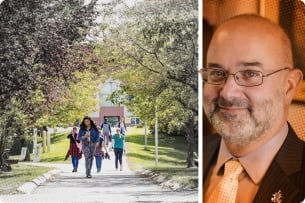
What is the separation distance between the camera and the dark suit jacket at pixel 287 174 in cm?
327

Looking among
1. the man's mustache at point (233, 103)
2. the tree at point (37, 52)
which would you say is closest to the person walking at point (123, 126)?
the tree at point (37, 52)

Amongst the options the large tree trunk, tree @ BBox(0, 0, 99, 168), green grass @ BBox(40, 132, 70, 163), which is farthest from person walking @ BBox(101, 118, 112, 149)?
the large tree trunk

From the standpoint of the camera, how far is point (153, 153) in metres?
3.50

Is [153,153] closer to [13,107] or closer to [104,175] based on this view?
[104,175]

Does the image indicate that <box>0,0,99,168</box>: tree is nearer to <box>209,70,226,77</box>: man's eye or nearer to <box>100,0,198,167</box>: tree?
<box>100,0,198,167</box>: tree

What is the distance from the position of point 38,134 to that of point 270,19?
166cm

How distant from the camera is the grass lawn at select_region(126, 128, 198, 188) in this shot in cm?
346

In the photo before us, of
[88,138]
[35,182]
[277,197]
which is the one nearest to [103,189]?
[88,138]

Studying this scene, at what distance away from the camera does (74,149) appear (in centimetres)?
353

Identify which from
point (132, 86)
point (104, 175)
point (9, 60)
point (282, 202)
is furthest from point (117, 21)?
point (282, 202)

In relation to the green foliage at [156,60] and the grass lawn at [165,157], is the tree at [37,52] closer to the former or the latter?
the green foliage at [156,60]

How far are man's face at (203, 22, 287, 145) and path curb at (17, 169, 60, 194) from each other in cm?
114

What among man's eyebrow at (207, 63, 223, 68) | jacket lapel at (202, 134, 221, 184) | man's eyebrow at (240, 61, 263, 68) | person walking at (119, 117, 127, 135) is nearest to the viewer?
Answer: man's eyebrow at (240, 61, 263, 68)

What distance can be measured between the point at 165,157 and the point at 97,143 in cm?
46
